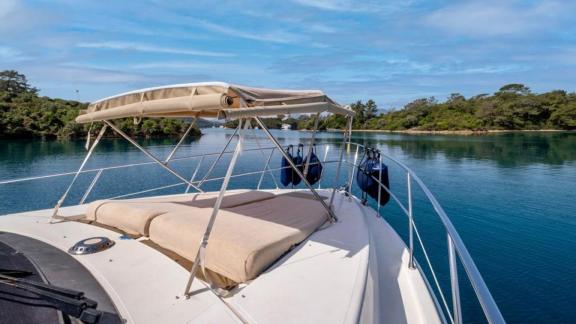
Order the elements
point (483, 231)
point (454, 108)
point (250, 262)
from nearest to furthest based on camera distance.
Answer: point (250, 262)
point (483, 231)
point (454, 108)

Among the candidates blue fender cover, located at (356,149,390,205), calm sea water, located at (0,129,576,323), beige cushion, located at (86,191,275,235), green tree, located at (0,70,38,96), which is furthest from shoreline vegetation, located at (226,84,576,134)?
green tree, located at (0,70,38,96)

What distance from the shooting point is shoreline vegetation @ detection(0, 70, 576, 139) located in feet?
112

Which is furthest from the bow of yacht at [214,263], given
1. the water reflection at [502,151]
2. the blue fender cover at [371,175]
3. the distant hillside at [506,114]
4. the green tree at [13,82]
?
the green tree at [13,82]

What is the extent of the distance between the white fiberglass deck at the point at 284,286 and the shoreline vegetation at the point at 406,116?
2040 centimetres

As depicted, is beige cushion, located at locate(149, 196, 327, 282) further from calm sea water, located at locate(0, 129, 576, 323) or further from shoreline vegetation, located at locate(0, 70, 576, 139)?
shoreline vegetation, located at locate(0, 70, 576, 139)

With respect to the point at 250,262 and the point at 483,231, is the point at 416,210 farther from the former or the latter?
the point at 250,262

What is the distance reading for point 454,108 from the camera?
5931cm

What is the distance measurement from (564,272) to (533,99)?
56.8m

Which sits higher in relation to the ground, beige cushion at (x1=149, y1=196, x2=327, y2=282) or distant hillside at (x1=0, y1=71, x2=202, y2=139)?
distant hillside at (x1=0, y1=71, x2=202, y2=139)

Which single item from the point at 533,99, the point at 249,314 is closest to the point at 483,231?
the point at 249,314

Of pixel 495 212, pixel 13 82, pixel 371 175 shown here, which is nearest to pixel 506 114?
pixel 495 212

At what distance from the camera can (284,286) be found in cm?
156

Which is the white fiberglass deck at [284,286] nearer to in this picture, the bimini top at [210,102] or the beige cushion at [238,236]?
the beige cushion at [238,236]

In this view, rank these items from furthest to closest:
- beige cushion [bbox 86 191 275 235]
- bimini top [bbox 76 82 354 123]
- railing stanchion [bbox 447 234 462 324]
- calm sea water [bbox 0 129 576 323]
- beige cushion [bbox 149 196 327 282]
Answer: calm sea water [bbox 0 129 576 323], beige cushion [bbox 86 191 275 235], beige cushion [bbox 149 196 327 282], bimini top [bbox 76 82 354 123], railing stanchion [bbox 447 234 462 324]
